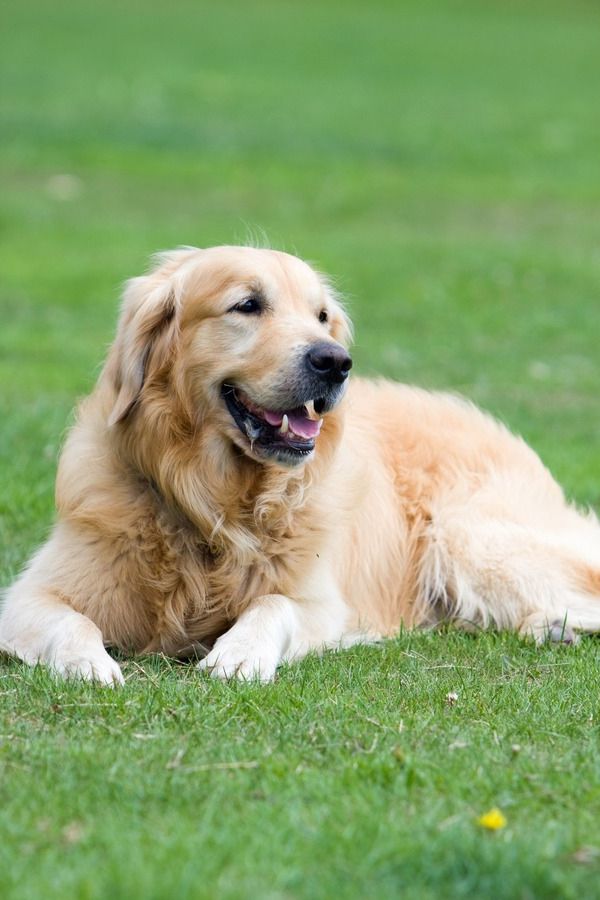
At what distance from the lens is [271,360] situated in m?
4.86

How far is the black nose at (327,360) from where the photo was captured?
4820 millimetres

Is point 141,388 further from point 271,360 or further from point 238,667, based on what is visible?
point 238,667

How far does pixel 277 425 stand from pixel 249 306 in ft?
1.45

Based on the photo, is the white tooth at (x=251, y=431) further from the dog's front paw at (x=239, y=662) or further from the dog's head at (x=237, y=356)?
the dog's front paw at (x=239, y=662)

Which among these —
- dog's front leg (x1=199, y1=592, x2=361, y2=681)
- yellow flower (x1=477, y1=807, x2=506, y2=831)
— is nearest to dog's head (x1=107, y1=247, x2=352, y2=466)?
dog's front leg (x1=199, y1=592, x2=361, y2=681)

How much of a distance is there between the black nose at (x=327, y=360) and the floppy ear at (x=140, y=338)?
1.81 ft

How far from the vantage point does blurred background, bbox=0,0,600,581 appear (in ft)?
33.6

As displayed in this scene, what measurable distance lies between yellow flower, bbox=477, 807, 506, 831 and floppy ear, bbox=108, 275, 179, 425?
2.23m

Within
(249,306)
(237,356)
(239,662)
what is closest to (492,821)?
(239,662)

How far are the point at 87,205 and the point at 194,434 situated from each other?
13.1m

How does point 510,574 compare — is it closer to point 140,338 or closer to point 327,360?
point 327,360

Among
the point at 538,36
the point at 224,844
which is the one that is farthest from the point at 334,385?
the point at 538,36

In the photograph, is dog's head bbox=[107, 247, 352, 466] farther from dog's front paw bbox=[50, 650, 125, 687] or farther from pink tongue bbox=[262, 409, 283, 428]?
dog's front paw bbox=[50, 650, 125, 687]

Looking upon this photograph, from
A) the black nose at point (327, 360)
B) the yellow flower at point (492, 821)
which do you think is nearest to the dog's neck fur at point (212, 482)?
the black nose at point (327, 360)
